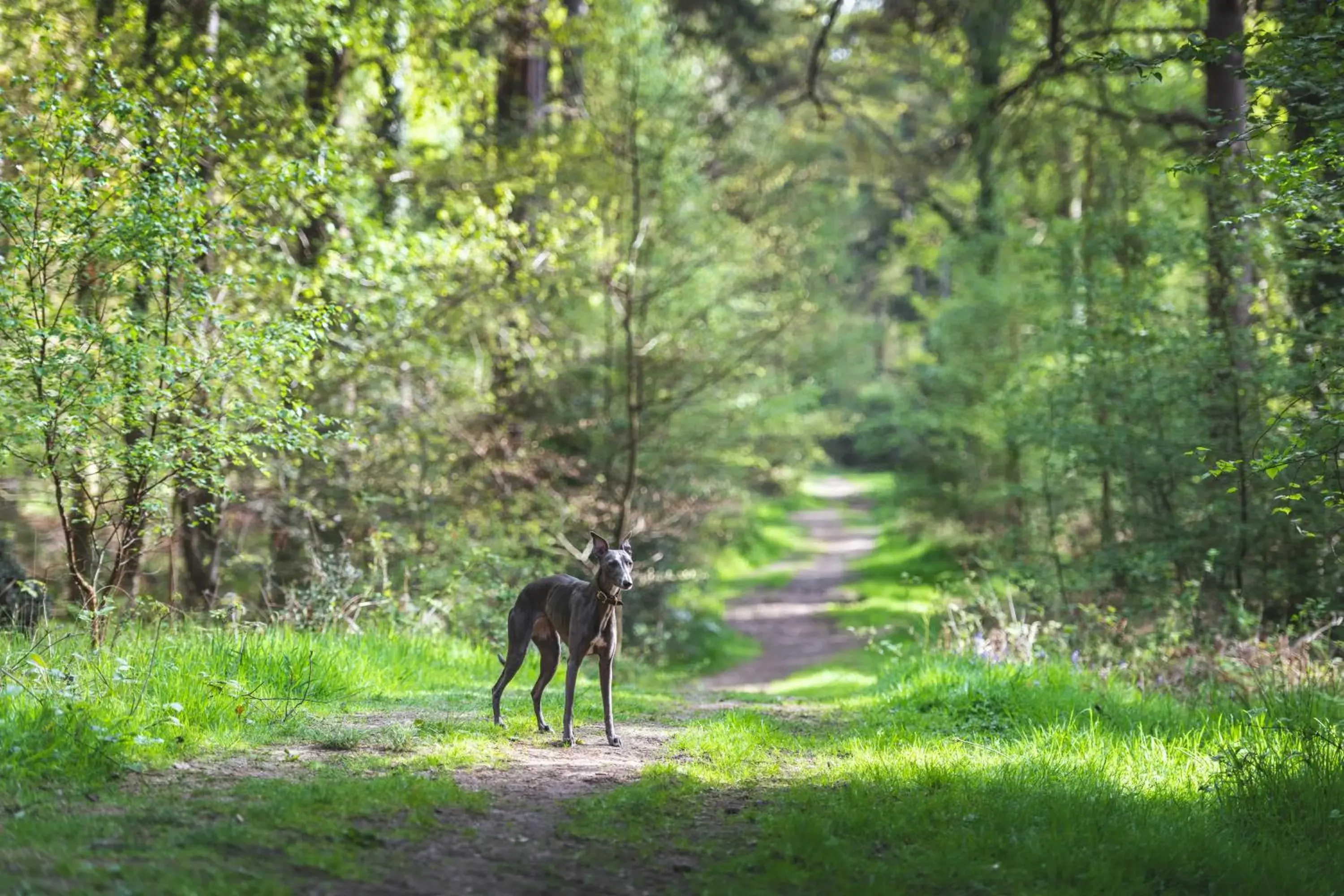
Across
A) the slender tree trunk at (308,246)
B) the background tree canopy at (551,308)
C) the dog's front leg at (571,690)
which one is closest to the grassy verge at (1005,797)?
the dog's front leg at (571,690)

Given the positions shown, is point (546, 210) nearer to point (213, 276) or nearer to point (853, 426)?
point (213, 276)

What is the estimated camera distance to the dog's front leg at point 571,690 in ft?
22.1

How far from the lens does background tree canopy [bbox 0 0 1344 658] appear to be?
24.7 feet

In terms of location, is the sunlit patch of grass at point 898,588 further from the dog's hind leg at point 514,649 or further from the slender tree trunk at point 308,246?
the slender tree trunk at point 308,246

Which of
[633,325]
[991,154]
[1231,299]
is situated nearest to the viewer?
[1231,299]

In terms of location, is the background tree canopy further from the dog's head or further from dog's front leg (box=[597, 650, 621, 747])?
dog's front leg (box=[597, 650, 621, 747])

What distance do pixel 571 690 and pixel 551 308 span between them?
1095 cm

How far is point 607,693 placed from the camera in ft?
22.8

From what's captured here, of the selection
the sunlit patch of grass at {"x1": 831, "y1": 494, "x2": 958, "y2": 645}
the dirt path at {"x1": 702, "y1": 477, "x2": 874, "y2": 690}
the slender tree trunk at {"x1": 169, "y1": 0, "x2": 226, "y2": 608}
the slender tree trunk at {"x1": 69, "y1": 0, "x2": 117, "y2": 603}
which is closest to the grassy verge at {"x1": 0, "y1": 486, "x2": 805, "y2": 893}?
the slender tree trunk at {"x1": 69, "y1": 0, "x2": 117, "y2": 603}

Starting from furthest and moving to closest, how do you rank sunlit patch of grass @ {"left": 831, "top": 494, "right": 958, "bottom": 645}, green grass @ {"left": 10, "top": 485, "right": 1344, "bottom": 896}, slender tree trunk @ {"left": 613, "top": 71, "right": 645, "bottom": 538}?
1. sunlit patch of grass @ {"left": 831, "top": 494, "right": 958, "bottom": 645}
2. slender tree trunk @ {"left": 613, "top": 71, "right": 645, "bottom": 538}
3. green grass @ {"left": 10, "top": 485, "right": 1344, "bottom": 896}

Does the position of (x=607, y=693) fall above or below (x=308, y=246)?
below

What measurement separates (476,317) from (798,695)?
7.21m

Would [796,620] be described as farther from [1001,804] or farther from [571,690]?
[1001,804]

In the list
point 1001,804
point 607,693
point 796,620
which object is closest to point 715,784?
point 607,693
